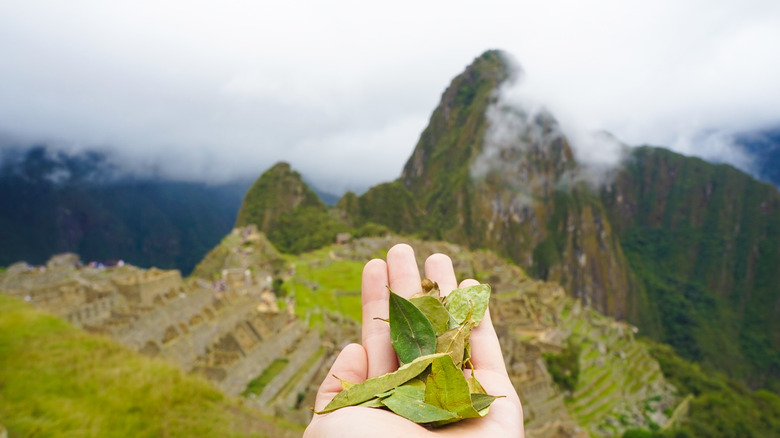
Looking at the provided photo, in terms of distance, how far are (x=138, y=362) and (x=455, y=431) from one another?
27.1ft

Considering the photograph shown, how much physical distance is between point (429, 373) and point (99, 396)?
644cm

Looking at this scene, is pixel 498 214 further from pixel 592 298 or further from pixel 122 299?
pixel 122 299

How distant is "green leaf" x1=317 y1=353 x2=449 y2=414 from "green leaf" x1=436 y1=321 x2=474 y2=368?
234mm

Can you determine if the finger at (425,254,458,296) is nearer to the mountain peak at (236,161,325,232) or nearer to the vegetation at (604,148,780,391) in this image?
the mountain peak at (236,161,325,232)

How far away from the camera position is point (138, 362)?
8.02 meters

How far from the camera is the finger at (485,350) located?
3.08 meters

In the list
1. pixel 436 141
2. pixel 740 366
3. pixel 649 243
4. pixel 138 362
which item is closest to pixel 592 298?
pixel 740 366

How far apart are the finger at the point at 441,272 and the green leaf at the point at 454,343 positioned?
1122 millimetres

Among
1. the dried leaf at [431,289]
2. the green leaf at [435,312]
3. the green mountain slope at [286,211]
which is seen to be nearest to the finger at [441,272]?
the dried leaf at [431,289]

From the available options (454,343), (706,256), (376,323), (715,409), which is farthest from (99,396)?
(706,256)

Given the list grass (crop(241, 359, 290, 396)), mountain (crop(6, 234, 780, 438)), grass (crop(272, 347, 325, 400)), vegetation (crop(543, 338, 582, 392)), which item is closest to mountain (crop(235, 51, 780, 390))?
mountain (crop(6, 234, 780, 438))

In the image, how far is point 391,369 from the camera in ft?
10.2

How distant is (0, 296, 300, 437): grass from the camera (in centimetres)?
540

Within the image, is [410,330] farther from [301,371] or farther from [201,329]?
[201,329]
